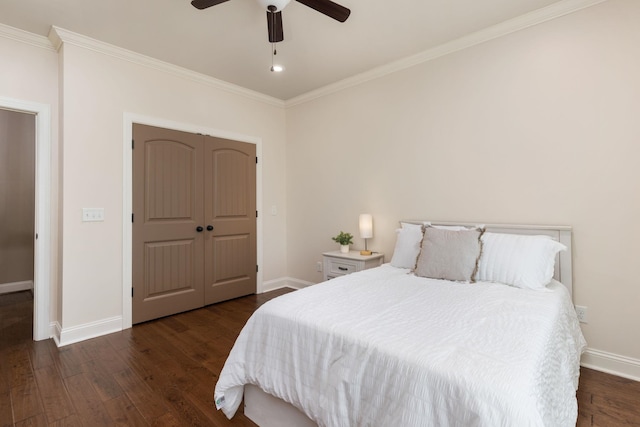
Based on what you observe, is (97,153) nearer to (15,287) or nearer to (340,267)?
(340,267)

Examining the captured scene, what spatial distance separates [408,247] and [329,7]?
1.92m

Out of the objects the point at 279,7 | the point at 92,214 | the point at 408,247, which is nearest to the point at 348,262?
the point at 408,247

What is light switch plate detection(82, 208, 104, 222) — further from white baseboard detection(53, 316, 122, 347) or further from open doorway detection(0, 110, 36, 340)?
open doorway detection(0, 110, 36, 340)

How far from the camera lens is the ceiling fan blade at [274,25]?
216 centimetres

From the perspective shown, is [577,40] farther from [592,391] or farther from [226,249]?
[226,249]

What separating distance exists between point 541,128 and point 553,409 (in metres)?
2.15

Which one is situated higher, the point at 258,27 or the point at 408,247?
the point at 258,27

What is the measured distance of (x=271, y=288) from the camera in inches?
174

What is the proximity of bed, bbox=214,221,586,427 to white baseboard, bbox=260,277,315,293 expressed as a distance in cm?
220

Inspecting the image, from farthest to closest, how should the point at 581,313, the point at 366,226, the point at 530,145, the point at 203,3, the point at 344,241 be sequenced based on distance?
the point at 344,241 → the point at 366,226 → the point at 530,145 → the point at 581,313 → the point at 203,3

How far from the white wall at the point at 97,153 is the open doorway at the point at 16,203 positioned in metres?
2.17

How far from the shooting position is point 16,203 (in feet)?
14.6

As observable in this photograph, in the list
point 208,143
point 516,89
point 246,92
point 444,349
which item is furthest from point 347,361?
point 246,92

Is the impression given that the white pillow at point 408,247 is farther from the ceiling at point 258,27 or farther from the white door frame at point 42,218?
the white door frame at point 42,218
